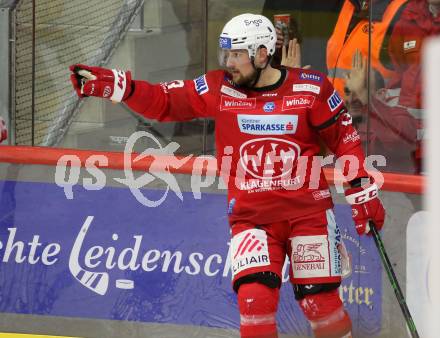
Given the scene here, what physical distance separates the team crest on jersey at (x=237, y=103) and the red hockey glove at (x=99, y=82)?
1.33 feet

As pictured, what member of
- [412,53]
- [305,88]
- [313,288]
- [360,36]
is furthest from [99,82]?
[412,53]

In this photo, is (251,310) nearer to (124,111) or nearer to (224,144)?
(224,144)

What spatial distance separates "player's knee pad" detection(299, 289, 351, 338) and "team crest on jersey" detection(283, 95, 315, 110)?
2.55 feet

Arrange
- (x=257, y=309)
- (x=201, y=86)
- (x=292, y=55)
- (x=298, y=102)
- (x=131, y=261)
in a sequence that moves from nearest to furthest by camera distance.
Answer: (x=257, y=309) < (x=298, y=102) < (x=201, y=86) < (x=131, y=261) < (x=292, y=55)

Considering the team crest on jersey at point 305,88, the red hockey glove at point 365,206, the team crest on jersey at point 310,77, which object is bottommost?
the red hockey glove at point 365,206

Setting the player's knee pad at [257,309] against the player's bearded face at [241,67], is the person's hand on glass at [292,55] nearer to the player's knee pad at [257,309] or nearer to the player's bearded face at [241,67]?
the player's bearded face at [241,67]

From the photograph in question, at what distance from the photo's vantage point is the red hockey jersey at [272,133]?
4129 millimetres

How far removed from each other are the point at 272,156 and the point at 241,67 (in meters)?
0.39

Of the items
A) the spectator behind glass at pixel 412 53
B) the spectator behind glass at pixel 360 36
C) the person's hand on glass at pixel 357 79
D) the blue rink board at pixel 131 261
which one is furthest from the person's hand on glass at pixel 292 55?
the blue rink board at pixel 131 261

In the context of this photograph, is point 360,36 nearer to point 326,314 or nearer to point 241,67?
point 241,67

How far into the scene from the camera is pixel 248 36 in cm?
407

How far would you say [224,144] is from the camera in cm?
423

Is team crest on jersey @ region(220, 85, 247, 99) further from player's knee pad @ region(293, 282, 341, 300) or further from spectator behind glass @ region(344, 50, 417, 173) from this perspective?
spectator behind glass @ region(344, 50, 417, 173)

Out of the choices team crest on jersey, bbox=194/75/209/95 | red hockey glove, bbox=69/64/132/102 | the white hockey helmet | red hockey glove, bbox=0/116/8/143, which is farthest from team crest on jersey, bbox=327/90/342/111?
red hockey glove, bbox=0/116/8/143
